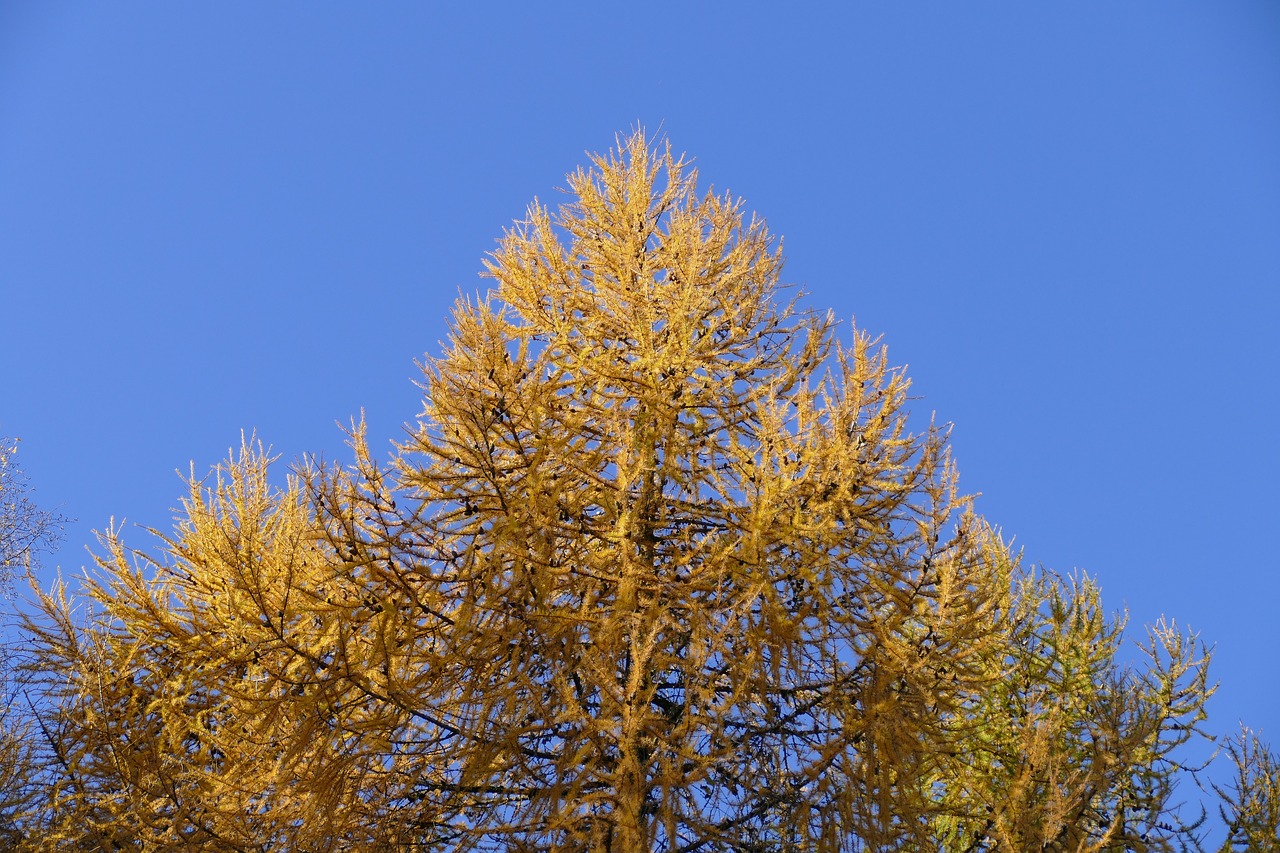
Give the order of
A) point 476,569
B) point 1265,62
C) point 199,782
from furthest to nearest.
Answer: point 1265,62
point 199,782
point 476,569

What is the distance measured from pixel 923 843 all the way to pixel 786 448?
6.60 feet

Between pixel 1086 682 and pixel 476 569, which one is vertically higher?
pixel 1086 682

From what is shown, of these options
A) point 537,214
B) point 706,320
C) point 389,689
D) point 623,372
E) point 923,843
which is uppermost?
point 537,214

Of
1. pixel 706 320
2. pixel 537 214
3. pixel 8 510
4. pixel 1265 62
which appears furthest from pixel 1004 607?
pixel 1265 62

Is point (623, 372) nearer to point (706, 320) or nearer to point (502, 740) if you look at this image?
point (706, 320)

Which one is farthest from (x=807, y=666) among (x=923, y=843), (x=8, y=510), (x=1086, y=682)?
(x=8, y=510)

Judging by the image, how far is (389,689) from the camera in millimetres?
4812

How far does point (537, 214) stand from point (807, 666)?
11.9ft

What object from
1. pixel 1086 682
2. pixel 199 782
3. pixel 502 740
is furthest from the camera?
pixel 1086 682

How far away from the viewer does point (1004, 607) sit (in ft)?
28.1

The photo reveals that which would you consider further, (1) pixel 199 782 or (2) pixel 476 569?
(1) pixel 199 782

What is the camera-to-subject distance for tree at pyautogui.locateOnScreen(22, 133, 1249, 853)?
15.6 feet

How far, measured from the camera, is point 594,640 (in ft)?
16.5

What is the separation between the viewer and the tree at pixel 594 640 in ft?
15.6
